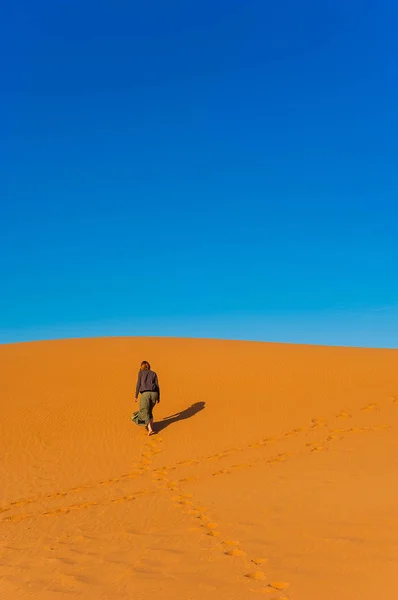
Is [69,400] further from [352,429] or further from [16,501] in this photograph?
[352,429]

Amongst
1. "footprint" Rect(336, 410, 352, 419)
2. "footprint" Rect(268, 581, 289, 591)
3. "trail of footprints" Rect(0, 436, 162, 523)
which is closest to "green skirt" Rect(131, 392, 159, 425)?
"trail of footprints" Rect(0, 436, 162, 523)

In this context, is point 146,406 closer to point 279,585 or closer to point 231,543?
point 231,543

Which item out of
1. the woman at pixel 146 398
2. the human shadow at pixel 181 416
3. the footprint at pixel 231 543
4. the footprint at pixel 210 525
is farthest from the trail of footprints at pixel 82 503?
the footprint at pixel 231 543

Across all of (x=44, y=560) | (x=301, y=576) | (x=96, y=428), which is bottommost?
(x=301, y=576)

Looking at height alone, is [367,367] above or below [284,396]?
above

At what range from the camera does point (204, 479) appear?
8.38 meters

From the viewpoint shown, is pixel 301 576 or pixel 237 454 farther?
pixel 237 454

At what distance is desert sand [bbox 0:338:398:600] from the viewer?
427 centimetres

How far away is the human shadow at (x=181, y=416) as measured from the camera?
13055mm

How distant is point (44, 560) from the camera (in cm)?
503

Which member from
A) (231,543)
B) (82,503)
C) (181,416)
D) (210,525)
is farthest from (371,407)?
(231,543)

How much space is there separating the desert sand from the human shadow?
0.20ft

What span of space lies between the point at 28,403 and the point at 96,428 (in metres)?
2.99

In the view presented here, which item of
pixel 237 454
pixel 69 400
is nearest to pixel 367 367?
pixel 237 454
